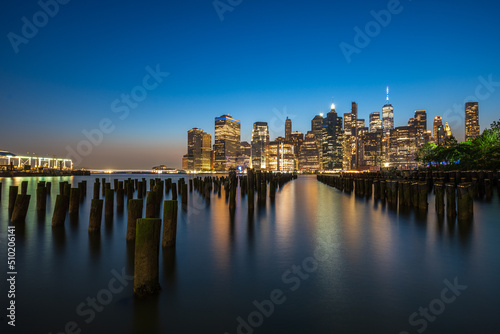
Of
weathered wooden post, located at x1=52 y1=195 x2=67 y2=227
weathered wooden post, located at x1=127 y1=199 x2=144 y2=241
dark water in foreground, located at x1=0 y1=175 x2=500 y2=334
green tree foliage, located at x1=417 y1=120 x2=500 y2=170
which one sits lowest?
dark water in foreground, located at x1=0 y1=175 x2=500 y2=334

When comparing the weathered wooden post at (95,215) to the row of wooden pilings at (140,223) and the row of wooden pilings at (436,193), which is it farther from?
the row of wooden pilings at (436,193)

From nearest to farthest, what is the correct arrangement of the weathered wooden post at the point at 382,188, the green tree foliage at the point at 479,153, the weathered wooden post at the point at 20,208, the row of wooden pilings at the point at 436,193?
the row of wooden pilings at the point at 436,193
the weathered wooden post at the point at 20,208
the weathered wooden post at the point at 382,188
the green tree foliage at the point at 479,153

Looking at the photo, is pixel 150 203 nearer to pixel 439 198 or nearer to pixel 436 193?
pixel 436 193

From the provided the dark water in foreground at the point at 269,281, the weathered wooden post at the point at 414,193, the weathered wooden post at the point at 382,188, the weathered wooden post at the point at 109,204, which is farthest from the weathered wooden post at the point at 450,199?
the weathered wooden post at the point at 109,204

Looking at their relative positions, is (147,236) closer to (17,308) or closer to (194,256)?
(17,308)

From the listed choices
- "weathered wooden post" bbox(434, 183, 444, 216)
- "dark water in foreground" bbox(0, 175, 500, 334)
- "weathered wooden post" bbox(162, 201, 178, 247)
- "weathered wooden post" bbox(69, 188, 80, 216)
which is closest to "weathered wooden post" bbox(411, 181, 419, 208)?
"weathered wooden post" bbox(434, 183, 444, 216)

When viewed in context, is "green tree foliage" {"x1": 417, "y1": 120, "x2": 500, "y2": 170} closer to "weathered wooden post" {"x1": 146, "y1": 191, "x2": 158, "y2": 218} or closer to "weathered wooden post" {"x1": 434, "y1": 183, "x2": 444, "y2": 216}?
"weathered wooden post" {"x1": 434, "y1": 183, "x2": 444, "y2": 216}
